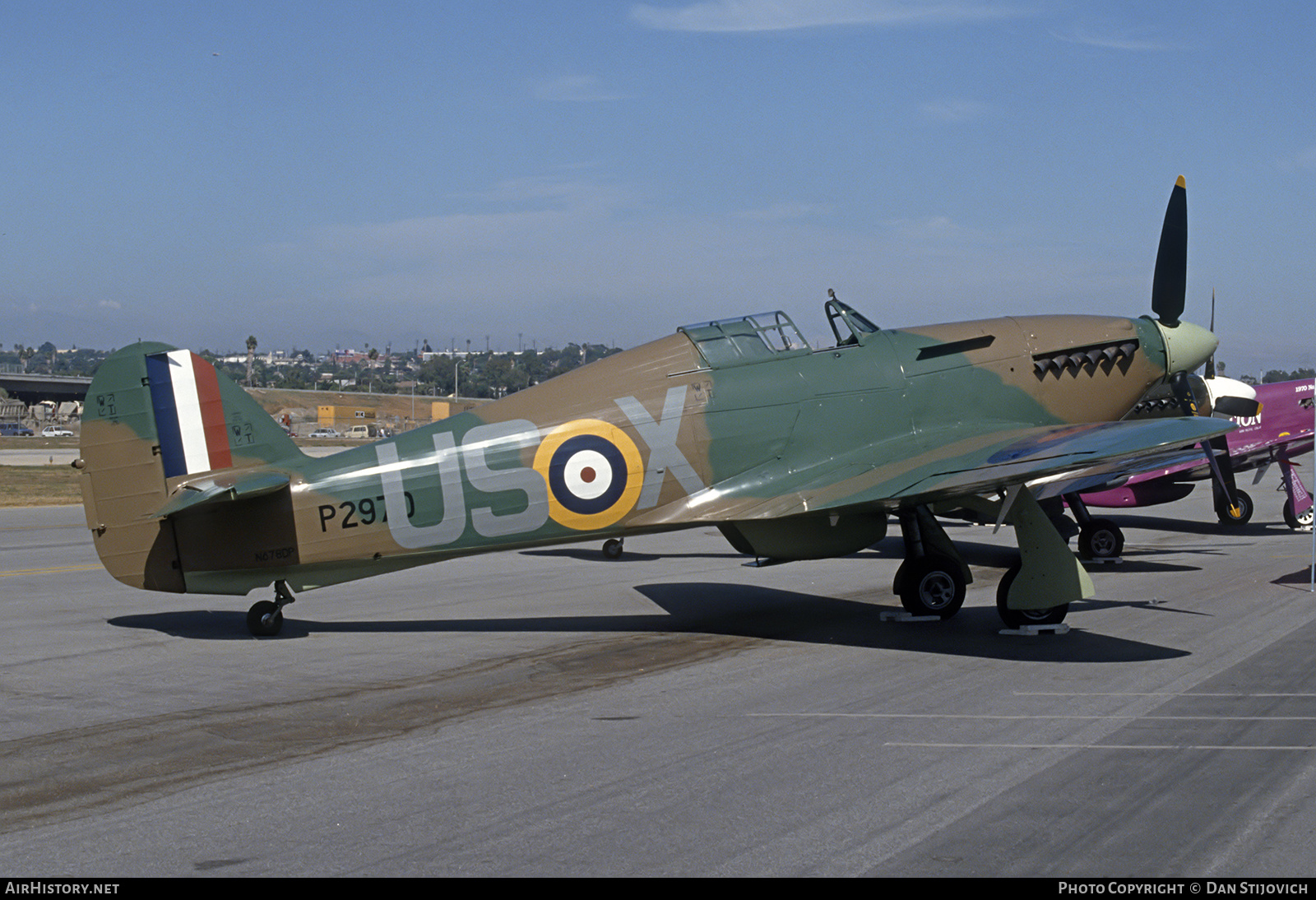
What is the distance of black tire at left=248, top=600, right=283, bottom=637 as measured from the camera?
10.7m

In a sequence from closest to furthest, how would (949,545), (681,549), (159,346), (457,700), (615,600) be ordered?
(457,700)
(159,346)
(949,545)
(615,600)
(681,549)

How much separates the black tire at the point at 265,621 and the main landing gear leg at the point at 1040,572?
692 centimetres

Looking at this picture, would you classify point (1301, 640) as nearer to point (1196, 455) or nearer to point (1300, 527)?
point (1196, 455)

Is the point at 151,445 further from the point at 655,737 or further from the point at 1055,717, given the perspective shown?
the point at 1055,717

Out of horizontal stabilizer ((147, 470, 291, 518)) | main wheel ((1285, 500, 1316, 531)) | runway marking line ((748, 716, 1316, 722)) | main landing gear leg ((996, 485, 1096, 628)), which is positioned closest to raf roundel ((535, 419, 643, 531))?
horizontal stabilizer ((147, 470, 291, 518))

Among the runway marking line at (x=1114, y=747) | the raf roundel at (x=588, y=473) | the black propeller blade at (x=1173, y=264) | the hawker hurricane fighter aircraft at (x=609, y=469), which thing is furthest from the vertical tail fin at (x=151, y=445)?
the black propeller blade at (x=1173, y=264)

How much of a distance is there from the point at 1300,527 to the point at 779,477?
48.5ft

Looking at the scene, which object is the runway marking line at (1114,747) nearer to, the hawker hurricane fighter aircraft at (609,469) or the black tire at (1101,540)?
the hawker hurricane fighter aircraft at (609,469)

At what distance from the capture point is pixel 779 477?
35.8ft

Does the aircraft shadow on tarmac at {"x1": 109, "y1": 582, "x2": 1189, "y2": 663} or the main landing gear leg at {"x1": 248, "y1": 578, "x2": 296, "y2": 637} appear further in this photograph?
the main landing gear leg at {"x1": 248, "y1": 578, "x2": 296, "y2": 637}

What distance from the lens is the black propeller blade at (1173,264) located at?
12.8 metres

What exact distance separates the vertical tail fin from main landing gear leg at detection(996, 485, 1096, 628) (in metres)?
7.07

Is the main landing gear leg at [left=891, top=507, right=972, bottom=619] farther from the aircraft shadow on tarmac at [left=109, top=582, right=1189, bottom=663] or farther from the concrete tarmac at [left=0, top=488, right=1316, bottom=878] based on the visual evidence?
the concrete tarmac at [left=0, top=488, right=1316, bottom=878]
